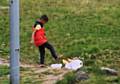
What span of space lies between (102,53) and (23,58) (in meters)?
2.47

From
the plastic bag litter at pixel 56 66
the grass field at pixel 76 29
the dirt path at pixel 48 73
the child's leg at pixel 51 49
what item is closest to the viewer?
the dirt path at pixel 48 73

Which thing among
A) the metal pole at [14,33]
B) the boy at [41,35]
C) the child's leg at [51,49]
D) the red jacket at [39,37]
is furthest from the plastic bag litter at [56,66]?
the metal pole at [14,33]

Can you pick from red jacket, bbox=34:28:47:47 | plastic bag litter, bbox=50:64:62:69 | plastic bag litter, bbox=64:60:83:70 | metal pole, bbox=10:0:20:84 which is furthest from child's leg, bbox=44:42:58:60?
metal pole, bbox=10:0:20:84

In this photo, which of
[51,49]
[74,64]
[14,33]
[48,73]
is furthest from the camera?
[51,49]

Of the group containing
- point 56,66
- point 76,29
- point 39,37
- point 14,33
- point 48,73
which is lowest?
point 56,66

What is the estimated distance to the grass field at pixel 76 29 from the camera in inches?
565

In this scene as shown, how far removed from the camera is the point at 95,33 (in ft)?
55.5

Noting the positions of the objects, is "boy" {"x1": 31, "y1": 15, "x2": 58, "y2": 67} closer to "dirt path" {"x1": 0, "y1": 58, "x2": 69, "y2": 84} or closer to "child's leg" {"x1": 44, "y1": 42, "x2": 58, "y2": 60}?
"child's leg" {"x1": 44, "y1": 42, "x2": 58, "y2": 60}

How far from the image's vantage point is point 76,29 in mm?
17547

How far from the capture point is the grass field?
14359mm

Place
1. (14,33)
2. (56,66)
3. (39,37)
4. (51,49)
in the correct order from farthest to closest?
(51,49)
(39,37)
(56,66)
(14,33)

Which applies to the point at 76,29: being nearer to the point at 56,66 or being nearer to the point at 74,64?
the point at 56,66

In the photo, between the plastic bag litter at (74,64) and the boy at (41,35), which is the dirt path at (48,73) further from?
the boy at (41,35)

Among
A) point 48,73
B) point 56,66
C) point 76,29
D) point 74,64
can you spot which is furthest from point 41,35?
point 76,29
